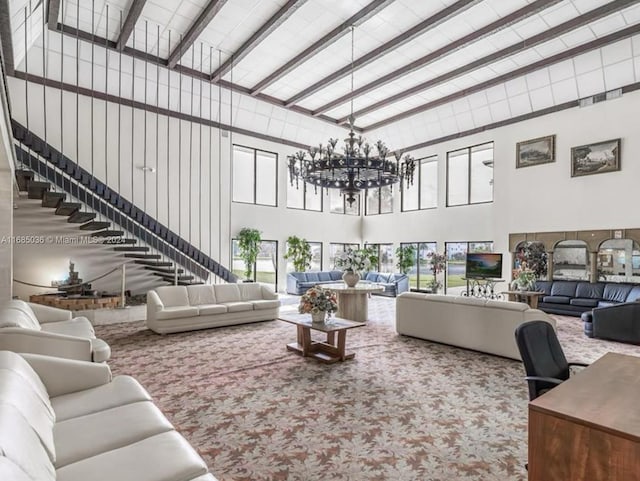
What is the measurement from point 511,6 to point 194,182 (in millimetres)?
8214

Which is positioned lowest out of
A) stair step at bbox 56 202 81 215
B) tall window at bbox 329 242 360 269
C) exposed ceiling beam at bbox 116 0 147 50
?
tall window at bbox 329 242 360 269

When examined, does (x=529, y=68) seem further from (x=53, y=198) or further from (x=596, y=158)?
(x=53, y=198)

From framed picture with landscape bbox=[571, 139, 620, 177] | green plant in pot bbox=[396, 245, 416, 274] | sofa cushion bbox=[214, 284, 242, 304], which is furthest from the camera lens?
green plant in pot bbox=[396, 245, 416, 274]

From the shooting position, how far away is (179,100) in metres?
9.56

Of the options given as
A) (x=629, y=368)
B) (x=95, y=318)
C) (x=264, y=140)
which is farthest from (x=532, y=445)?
(x=264, y=140)

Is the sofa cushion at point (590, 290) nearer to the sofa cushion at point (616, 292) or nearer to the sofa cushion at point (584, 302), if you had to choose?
the sofa cushion at point (616, 292)

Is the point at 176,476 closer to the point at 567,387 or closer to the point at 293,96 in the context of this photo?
the point at 567,387

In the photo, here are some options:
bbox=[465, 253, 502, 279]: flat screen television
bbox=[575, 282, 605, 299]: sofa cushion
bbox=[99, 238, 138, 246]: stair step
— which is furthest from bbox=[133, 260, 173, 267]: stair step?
bbox=[575, 282, 605, 299]: sofa cushion

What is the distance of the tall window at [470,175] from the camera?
36.0 ft

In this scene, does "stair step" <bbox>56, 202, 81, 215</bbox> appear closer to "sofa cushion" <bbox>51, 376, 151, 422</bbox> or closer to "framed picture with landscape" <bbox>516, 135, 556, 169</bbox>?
"sofa cushion" <bbox>51, 376, 151, 422</bbox>

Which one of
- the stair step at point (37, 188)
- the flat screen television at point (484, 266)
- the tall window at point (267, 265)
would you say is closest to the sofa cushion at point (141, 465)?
the stair step at point (37, 188)

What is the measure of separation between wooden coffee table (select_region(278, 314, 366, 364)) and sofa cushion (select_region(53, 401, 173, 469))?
2.79 m

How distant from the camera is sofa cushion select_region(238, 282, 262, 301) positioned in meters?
7.82

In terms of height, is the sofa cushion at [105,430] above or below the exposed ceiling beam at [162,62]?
below
